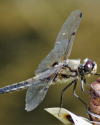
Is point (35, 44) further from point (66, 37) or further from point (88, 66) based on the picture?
point (88, 66)

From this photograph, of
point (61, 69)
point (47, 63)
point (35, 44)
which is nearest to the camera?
point (61, 69)

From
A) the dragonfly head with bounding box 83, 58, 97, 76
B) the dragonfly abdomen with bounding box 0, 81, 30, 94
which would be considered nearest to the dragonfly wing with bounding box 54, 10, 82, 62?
the dragonfly head with bounding box 83, 58, 97, 76

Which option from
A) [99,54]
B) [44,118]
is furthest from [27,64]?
[99,54]

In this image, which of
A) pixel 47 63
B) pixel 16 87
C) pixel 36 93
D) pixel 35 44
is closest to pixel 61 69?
pixel 47 63

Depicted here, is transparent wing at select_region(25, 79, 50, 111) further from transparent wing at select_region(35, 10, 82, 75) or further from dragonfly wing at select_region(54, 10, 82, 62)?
dragonfly wing at select_region(54, 10, 82, 62)

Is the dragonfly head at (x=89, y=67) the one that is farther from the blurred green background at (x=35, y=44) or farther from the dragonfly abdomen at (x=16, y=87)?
the blurred green background at (x=35, y=44)

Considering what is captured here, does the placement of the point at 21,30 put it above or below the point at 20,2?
below

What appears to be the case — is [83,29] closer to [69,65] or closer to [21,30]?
[21,30]
